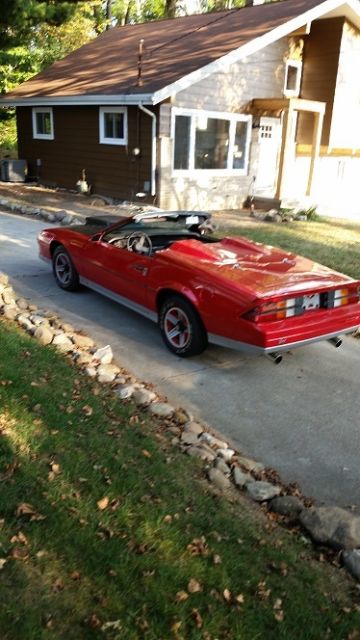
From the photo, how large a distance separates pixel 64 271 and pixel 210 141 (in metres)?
9.81

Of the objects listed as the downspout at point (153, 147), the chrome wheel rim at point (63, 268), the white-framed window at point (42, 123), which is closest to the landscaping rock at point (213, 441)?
the chrome wheel rim at point (63, 268)

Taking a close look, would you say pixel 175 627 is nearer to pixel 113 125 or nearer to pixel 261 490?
pixel 261 490

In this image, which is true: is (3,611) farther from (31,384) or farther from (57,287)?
(57,287)

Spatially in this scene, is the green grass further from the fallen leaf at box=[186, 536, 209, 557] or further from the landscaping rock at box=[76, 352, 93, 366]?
the landscaping rock at box=[76, 352, 93, 366]

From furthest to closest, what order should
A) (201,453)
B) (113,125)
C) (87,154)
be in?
1. (87,154)
2. (113,125)
3. (201,453)

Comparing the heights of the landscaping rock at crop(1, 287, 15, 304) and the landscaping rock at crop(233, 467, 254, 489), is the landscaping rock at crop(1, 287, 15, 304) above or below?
above

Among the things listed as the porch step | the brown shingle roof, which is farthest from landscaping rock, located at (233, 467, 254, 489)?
the porch step

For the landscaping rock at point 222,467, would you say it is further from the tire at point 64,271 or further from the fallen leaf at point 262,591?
the tire at point 64,271

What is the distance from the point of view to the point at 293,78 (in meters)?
19.0

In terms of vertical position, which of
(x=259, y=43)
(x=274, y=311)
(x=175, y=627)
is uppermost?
(x=259, y=43)

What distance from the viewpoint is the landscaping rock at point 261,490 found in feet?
→ 11.6

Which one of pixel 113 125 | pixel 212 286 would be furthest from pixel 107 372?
pixel 113 125

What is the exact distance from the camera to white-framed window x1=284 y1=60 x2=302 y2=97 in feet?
60.9

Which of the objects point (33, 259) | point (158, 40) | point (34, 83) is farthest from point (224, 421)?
point (34, 83)
